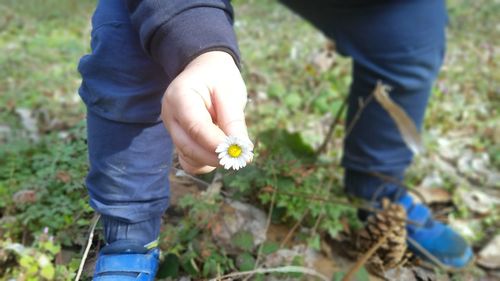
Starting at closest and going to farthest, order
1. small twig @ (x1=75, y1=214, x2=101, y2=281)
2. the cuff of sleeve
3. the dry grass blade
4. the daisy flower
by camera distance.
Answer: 1. the daisy flower
2. the cuff of sleeve
3. small twig @ (x1=75, y1=214, x2=101, y2=281)
4. the dry grass blade

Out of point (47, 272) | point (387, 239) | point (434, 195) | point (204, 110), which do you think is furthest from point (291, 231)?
point (434, 195)

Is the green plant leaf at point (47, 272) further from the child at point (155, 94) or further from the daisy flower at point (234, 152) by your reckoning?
the daisy flower at point (234, 152)

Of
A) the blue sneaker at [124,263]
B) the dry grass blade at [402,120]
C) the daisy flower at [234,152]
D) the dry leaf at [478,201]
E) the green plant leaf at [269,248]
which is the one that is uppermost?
the daisy flower at [234,152]

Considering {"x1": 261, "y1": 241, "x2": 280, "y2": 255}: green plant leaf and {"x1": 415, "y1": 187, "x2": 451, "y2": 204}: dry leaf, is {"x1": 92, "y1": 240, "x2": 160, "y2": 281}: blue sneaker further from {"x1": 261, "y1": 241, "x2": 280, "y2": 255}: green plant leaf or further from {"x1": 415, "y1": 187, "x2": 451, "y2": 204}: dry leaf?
{"x1": 415, "y1": 187, "x2": 451, "y2": 204}: dry leaf

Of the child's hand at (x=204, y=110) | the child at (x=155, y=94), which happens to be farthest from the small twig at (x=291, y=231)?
the child's hand at (x=204, y=110)

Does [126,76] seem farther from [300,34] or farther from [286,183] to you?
[300,34]

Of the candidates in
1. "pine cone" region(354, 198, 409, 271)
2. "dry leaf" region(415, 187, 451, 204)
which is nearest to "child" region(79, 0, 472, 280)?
"pine cone" region(354, 198, 409, 271)
